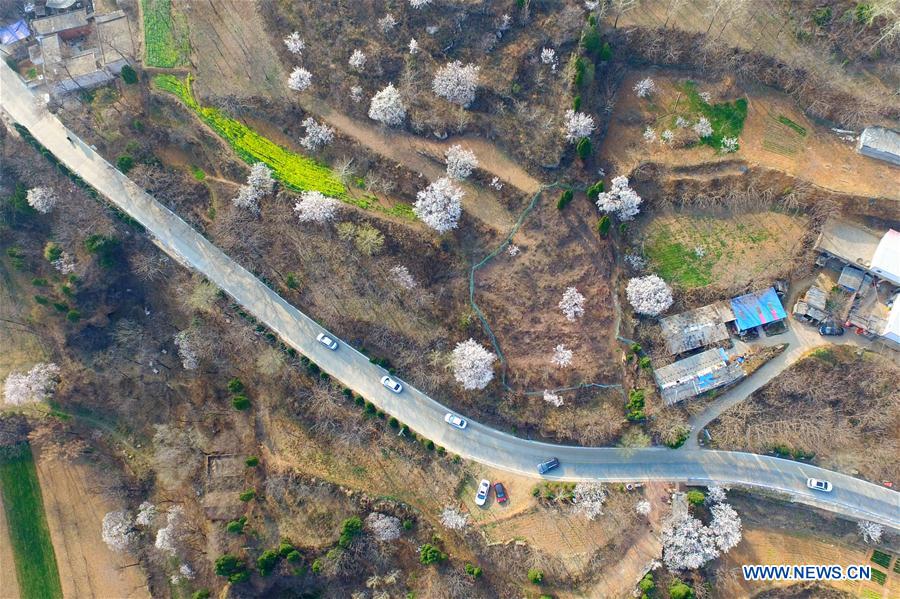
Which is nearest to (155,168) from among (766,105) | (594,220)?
(594,220)

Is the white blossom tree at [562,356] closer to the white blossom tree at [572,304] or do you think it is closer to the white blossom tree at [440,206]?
the white blossom tree at [572,304]

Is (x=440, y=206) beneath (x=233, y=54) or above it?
beneath

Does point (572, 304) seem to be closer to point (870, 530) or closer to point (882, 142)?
point (882, 142)

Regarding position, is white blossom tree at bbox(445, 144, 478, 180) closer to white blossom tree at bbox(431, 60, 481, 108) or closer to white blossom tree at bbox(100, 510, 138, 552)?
white blossom tree at bbox(431, 60, 481, 108)

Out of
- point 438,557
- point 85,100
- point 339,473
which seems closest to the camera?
point 438,557

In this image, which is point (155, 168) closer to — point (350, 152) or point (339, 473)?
point (350, 152)

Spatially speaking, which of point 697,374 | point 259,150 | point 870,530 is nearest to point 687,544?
point 697,374
